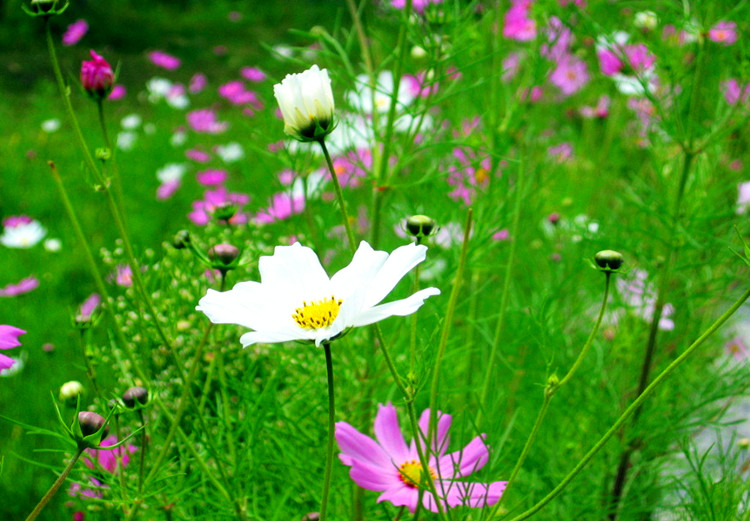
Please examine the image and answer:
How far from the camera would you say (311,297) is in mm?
532

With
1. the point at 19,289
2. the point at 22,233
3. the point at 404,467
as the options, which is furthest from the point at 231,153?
the point at 404,467

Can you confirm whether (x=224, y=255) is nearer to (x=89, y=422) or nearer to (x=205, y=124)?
(x=89, y=422)

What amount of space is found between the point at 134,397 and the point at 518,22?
1.20m

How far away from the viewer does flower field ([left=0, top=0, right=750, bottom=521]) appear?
54 centimetres

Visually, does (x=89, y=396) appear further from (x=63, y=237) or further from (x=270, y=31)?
(x=270, y=31)

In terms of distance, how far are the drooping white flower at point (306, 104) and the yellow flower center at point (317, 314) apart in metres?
0.11

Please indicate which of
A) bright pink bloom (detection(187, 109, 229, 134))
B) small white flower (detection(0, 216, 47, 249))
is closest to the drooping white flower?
small white flower (detection(0, 216, 47, 249))

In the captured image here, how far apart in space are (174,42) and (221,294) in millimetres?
3949

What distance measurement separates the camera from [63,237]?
5.73 ft

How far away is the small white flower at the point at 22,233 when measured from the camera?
5.19ft

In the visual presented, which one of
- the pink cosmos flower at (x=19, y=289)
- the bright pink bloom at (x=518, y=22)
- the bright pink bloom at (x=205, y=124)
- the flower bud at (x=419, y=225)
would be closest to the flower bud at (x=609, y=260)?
the flower bud at (x=419, y=225)

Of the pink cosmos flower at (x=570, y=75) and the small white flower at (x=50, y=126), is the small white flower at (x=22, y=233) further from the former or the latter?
the pink cosmos flower at (x=570, y=75)

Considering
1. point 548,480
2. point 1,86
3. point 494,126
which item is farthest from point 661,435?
point 1,86

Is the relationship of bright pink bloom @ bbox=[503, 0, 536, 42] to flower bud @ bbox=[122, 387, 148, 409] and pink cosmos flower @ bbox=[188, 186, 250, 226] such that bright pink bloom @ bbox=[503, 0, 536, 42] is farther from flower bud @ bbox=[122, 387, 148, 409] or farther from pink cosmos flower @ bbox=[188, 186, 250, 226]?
flower bud @ bbox=[122, 387, 148, 409]
